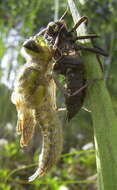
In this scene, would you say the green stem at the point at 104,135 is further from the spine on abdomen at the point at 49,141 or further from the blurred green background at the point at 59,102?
the blurred green background at the point at 59,102

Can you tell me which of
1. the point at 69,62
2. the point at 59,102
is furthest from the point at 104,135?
the point at 59,102

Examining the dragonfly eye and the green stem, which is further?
the dragonfly eye

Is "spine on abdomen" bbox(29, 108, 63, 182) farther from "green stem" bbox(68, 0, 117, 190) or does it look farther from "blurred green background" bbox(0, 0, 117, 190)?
"blurred green background" bbox(0, 0, 117, 190)

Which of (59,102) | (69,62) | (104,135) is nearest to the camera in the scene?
(104,135)

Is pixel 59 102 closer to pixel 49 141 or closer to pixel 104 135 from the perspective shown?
pixel 49 141

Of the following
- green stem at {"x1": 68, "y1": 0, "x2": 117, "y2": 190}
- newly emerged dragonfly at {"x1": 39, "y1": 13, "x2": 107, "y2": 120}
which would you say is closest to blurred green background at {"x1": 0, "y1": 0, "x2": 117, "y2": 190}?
newly emerged dragonfly at {"x1": 39, "y1": 13, "x2": 107, "y2": 120}

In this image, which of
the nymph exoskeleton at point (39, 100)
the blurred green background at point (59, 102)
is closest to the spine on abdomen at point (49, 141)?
the nymph exoskeleton at point (39, 100)
